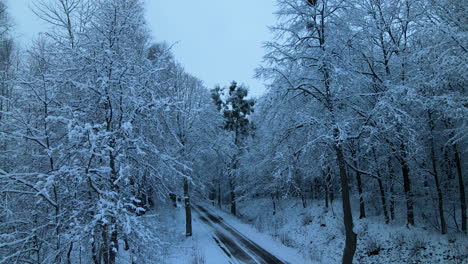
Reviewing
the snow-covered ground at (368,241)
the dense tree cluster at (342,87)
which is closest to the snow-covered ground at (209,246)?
the snow-covered ground at (368,241)

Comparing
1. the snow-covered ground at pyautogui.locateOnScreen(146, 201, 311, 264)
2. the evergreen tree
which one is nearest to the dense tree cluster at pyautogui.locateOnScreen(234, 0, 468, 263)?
the snow-covered ground at pyautogui.locateOnScreen(146, 201, 311, 264)

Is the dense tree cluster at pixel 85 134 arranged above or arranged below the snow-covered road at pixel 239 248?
above

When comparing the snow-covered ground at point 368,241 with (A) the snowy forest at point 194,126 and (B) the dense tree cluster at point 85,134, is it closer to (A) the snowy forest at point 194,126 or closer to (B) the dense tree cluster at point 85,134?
(A) the snowy forest at point 194,126

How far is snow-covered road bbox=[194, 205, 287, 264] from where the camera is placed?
11.7 meters

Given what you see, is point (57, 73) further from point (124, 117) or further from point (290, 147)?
point (290, 147)

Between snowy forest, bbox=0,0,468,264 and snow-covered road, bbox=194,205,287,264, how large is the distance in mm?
97

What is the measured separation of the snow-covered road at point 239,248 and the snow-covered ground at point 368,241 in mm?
827

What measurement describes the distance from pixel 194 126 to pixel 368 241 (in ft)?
41.5

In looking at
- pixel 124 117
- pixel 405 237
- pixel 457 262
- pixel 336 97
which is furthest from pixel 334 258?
pixel 124 117

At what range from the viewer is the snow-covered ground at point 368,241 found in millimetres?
10102

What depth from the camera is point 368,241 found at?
41.3ft

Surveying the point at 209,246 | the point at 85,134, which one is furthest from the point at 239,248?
the point at 85,134

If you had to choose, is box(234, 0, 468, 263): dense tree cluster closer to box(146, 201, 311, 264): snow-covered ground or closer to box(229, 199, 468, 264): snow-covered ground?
box(229, 199, 468, 264): snow-covered ground

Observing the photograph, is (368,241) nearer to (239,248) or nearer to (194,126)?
(239,248)
